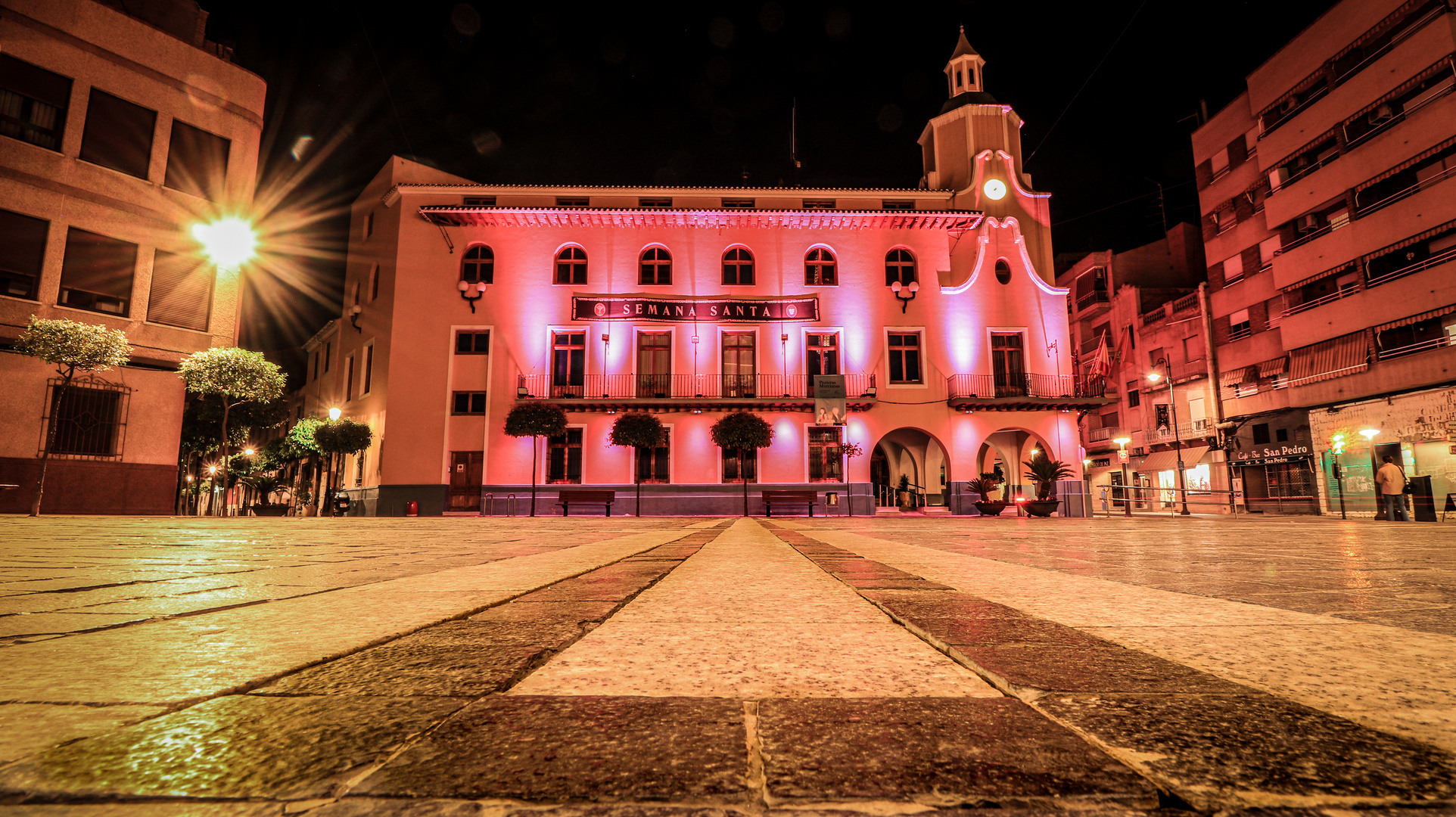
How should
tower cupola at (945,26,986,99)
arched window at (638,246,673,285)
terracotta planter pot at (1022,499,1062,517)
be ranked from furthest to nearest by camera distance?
tower cupola at (945,26,986,99) → arched window at (638,246,673,285) → terracotta planter pot at (1022,499,1062,517)

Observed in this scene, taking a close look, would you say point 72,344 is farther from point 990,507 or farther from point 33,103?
point 990,507

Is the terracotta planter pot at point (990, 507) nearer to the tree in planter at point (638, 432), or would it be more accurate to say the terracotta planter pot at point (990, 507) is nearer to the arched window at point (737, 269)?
the tree in planter at point (638, 432)

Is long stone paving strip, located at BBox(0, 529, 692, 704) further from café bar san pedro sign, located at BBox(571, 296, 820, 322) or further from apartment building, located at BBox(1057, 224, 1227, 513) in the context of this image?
apartment building, located at BBox(1057, 224, 1227, 513)

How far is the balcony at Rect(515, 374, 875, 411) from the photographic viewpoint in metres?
22.4

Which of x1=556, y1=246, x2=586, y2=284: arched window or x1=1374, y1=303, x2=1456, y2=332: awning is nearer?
x1=1374, y1=303, x2=1456, y2=332: awning

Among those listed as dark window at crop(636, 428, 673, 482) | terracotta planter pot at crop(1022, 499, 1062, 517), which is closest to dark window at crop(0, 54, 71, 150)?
dark window at crop(636, 428, 673, 482)

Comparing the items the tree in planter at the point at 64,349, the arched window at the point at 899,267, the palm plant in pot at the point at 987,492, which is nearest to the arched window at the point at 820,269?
the arched window at the point at 899,267

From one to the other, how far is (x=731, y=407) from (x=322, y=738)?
2210 cm

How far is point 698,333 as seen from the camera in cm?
2350

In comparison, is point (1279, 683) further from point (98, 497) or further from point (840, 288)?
point (840, 288)

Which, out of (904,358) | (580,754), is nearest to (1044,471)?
(904,358)

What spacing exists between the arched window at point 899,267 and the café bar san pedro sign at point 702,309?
3174mm

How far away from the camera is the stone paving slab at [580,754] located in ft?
1.91

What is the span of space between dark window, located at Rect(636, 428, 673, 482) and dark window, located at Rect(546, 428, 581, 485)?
2169 millimetres
